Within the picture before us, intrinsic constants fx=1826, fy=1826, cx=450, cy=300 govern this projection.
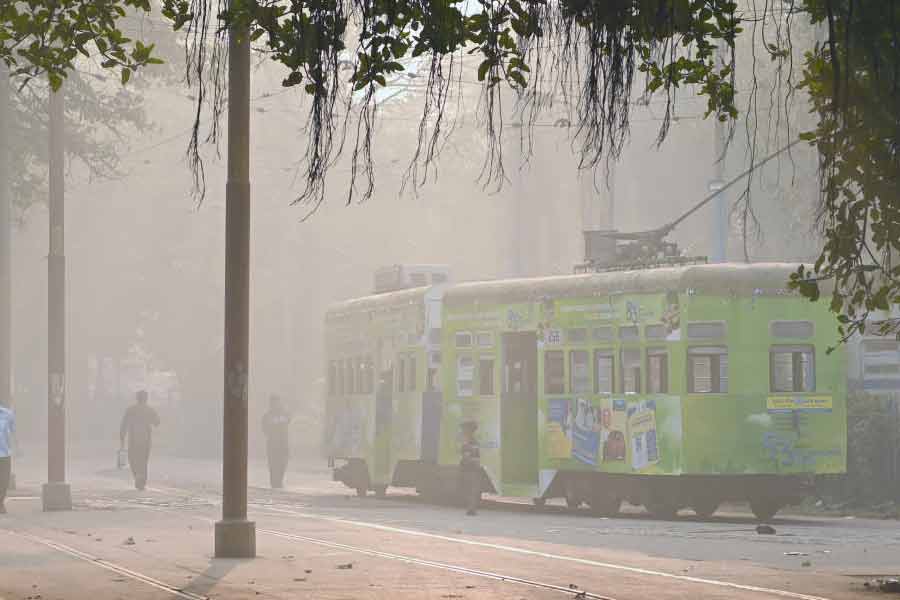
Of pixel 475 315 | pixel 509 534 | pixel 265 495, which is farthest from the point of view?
pixel 265 495

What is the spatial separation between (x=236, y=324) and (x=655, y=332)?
31.7 feet

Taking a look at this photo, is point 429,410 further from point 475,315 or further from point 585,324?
point 585,324

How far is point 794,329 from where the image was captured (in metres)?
24.2

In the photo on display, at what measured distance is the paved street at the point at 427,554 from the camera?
13.2 metres

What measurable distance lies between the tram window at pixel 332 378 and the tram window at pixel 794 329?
10740 mm

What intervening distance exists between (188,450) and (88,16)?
4912 centimetres

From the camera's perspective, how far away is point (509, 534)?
20547mm

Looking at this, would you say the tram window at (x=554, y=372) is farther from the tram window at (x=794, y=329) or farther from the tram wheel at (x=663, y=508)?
the tram window at (x=794, y=329)

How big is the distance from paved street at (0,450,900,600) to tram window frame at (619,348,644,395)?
1.76 meters

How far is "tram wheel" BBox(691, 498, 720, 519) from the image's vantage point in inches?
951

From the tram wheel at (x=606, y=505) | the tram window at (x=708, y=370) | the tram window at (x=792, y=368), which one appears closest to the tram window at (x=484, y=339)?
the tram wheel at (x=606, y=505)

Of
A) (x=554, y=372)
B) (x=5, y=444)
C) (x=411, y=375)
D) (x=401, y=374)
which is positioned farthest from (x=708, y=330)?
(x=5, y=444)

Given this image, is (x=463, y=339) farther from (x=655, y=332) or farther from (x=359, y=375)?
(x=359, y=375)

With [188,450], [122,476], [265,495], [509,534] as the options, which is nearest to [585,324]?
[509,534]
